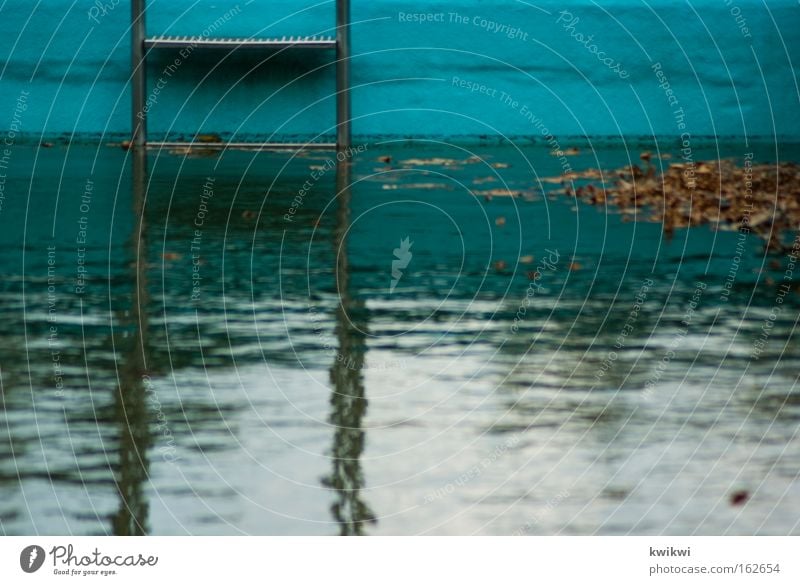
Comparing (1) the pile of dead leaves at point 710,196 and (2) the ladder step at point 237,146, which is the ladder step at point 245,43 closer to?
(2) the ladder step at point 237,146

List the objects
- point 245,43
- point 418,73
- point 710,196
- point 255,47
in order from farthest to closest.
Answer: point 418,73 < point 255,47 < point 245,43 < point 710,196

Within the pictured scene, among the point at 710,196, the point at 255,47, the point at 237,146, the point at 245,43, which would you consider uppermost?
the point at 255,47

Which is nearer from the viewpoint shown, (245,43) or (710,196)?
(710,196)

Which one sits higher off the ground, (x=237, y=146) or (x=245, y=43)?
(x=245, y=43)

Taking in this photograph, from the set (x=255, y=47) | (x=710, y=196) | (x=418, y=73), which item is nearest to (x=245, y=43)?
(x=255, y=47)

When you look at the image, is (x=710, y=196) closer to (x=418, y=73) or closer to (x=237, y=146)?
(x=418, y=73)

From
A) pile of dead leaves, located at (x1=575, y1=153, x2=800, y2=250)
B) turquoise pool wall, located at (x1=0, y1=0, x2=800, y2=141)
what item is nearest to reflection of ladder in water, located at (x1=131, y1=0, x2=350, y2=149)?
turquoise pool wall, located at (x1=0, y1=0, x2=800, y2=141)

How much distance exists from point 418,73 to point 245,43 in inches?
87.4

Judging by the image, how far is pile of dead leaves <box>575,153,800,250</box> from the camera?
8347 millimetres

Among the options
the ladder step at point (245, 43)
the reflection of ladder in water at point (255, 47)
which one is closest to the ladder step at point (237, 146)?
the reflection of ladder in water at point (255, 47)

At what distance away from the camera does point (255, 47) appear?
1436cm

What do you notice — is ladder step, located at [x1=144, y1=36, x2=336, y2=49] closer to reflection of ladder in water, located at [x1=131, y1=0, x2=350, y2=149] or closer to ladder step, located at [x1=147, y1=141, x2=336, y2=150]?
reflection of ladder in water, located at [x1=131, y1=0, x2=350, y2=149]

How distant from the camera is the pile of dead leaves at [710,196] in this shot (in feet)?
27.4

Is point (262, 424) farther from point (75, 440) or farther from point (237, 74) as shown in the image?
point (237, 74)
